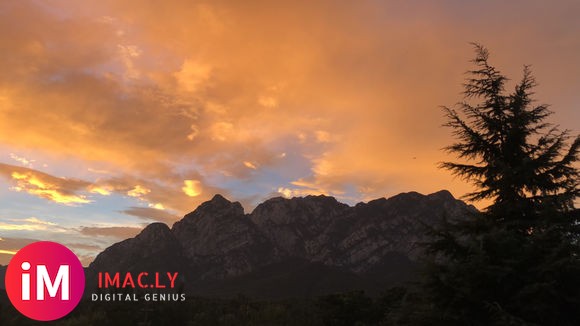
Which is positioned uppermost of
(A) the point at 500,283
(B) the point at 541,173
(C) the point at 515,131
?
(C) the point at 515,131

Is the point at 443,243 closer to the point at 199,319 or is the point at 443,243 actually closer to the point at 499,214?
the point at 499,214

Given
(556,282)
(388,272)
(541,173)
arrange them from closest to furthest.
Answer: (556,282), (541,173), (388,272)

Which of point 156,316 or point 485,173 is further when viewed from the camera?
point 156,316

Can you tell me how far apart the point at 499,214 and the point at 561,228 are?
2.81m

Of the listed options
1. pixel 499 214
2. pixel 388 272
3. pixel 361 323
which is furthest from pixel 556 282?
pixel 388 272

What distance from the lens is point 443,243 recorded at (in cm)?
1370

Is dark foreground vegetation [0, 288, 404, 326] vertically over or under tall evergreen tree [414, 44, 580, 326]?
Result: under

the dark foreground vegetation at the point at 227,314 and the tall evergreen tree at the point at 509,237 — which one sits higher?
the tall evergreen tree at the point at 509,237

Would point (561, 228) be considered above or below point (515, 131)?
below

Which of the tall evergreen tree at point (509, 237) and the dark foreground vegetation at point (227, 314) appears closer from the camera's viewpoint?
the tall evergreen tree at point (509, 237)

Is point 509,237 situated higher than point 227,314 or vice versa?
point 509,237

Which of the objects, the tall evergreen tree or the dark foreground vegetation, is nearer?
the tall evergreen tree

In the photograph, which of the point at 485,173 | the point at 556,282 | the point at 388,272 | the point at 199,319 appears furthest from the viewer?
the point at 388,272

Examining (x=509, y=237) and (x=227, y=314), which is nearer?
(x=509, y=237)
